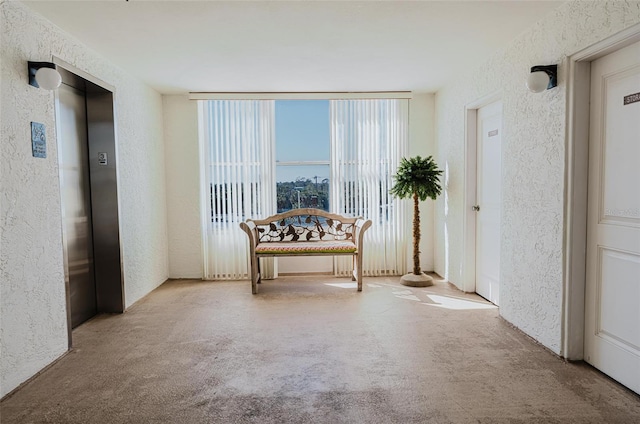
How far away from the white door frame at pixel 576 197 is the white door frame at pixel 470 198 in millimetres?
1688

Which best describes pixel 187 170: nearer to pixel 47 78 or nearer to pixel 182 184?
pixel 182 184

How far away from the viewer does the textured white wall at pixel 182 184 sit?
525 centimetres

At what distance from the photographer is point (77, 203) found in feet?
12.1

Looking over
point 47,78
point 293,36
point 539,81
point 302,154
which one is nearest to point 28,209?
point 47,78

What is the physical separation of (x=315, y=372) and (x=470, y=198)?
8.80 ft

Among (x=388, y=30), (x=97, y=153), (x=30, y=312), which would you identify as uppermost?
(x=388, y=30)

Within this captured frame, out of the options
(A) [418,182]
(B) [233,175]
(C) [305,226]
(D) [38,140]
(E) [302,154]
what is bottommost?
(C) [305,226]

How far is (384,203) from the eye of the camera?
5.45 metres

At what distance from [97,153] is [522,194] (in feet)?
12.1

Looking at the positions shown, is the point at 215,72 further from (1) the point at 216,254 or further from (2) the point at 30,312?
(2) the point at 30,312

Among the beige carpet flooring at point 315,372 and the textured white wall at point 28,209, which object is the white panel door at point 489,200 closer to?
the beige carpet flooring at point 315,372

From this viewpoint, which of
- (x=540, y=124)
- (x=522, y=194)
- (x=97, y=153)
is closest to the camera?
(x=540, y=124)

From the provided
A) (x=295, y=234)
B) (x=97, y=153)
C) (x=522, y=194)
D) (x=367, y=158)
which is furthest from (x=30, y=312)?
(x=367, y=158)

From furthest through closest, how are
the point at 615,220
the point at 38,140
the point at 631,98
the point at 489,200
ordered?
the point at 489,200 < the point at 38,140 < the point at 615,220 < the point at 631,98
